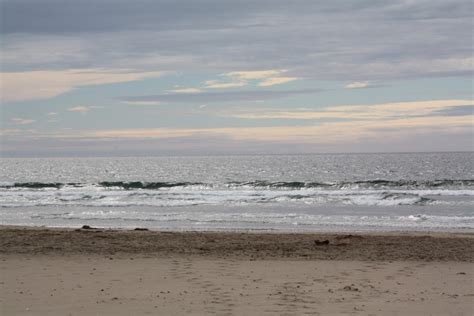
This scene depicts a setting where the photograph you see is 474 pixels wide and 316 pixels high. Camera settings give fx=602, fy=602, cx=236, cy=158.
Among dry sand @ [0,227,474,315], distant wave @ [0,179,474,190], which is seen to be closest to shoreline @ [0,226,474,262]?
dry sand @ [0,227,474,315]

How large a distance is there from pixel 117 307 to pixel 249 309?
1.59 m

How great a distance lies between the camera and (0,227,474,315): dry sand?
23.8 feet

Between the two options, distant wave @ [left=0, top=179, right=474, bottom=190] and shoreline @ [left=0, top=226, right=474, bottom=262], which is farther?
distant wave @ [left=0, top=179, right=474, bottom=190]

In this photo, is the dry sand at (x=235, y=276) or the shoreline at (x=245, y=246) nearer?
the dry sand at (x=235, y=276)

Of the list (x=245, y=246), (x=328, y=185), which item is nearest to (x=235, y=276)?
(x=245, y=246)

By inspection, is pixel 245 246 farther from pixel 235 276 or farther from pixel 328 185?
pixel 328 185

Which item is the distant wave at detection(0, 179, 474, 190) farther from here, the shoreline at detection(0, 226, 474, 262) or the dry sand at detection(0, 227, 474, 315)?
the dry sand at detection(0, 227, 474, 315)

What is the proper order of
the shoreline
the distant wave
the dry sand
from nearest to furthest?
the dry sand < the shoreline < the distant wave

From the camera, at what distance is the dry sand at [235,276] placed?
725cm

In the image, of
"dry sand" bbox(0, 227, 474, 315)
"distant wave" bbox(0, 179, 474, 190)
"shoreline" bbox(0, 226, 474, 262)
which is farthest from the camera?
"distant wave" bbox(0, 179, 474, 190)

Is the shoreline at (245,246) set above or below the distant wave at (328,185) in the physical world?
above

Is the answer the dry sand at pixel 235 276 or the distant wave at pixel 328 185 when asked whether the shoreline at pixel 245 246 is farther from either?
the distant wave at pixel 328 185

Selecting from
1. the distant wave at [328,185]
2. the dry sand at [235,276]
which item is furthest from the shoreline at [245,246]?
the distant wave at [328,185]

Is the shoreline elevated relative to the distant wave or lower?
elevated
